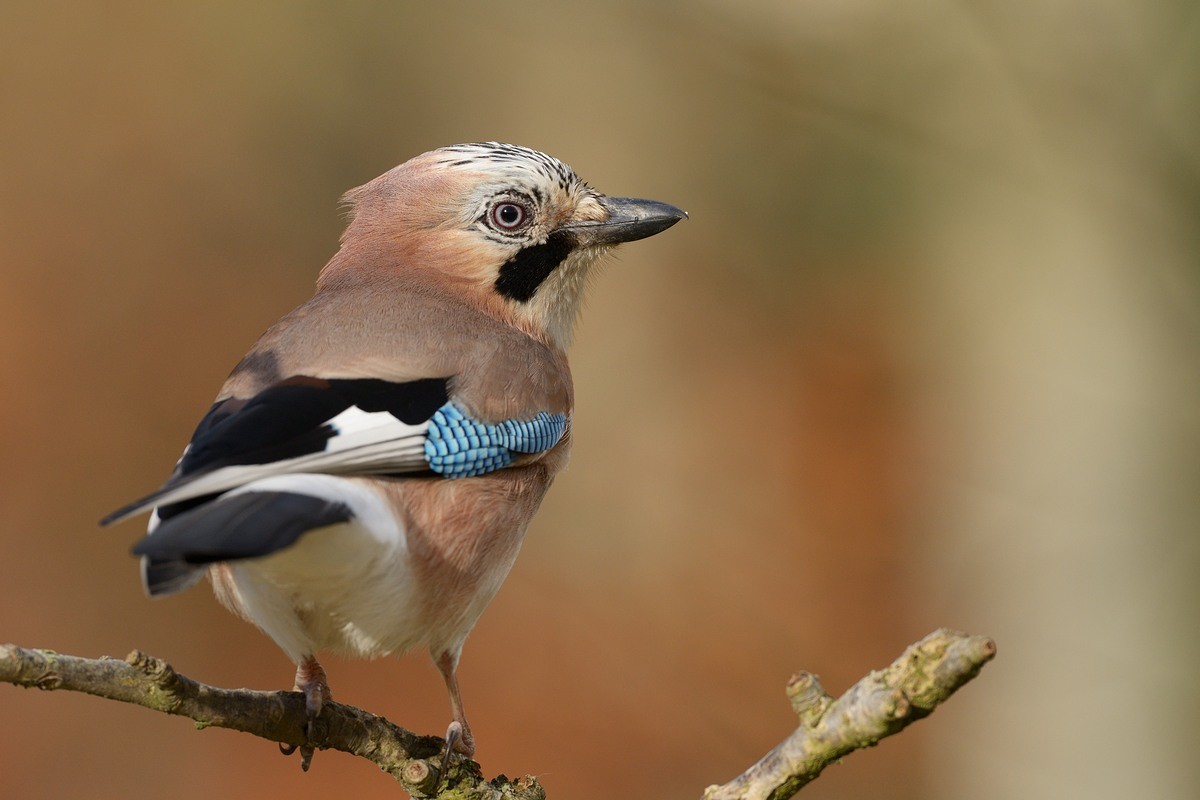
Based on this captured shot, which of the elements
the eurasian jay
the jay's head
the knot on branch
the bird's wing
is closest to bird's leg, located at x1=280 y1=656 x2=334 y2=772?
the eurasian jay

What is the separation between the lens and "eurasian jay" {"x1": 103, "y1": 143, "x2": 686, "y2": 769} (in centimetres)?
242

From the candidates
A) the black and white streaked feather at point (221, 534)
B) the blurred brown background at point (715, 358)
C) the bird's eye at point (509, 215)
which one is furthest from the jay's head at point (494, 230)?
the blurred brown background at point (715, 358)

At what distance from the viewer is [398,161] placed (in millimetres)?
7949

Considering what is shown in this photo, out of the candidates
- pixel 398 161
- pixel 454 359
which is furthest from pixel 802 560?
pixel 454 359

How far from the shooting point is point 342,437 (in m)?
2.68

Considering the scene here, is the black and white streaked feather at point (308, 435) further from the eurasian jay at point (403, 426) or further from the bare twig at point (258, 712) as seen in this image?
the bare twig at point (258, 712)

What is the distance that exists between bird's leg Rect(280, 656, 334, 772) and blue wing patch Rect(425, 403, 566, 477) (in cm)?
53

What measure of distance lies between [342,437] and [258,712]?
22.6 inches

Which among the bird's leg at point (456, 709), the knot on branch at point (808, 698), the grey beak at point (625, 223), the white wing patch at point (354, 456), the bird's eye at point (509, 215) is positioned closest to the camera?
the knot on branch at point (808, 698)

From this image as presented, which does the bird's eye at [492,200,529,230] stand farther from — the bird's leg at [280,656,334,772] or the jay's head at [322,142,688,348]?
the bird's leg at [280,656,334,772]

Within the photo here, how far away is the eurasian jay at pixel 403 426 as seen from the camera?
242cm

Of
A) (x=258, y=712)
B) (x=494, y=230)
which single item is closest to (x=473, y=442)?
(x=258, y=712)

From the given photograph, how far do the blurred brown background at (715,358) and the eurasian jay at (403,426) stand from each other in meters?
2.32

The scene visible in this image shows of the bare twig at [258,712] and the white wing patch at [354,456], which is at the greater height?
the white wing patch at [354,456]
